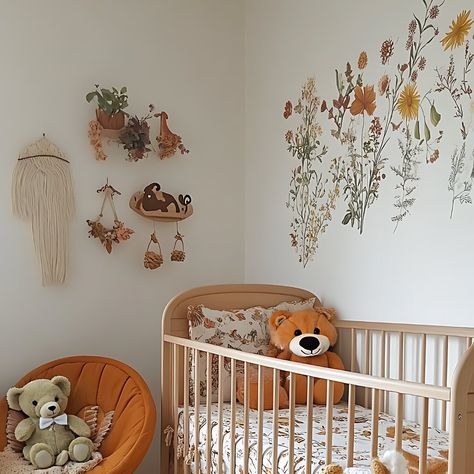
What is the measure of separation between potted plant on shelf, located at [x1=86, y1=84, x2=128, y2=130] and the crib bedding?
4.10 feet

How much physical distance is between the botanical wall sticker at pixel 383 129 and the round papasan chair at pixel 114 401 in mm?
962

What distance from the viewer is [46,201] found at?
2961mm

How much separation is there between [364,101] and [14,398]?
173cm

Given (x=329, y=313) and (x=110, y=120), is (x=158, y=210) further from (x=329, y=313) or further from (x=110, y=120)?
(x=329, y=313)

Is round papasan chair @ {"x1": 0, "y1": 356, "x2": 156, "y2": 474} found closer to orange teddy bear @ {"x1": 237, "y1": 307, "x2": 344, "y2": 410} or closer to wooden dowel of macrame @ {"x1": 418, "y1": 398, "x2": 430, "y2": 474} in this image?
orange teddy bear @ {"x1": 237, "y1": 307, "x2": 344, "y2": 410}

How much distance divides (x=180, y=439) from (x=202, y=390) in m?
0.20

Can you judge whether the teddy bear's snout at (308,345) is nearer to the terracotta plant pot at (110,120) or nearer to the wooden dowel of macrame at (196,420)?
the wooden dowel of macrame at (196,420)

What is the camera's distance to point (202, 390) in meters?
2.70

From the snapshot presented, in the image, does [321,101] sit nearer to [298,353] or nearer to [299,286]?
[299,286]

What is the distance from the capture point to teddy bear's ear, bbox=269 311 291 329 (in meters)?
2.81

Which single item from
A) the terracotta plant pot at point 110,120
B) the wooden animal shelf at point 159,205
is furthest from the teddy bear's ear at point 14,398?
the terracotta plant pot at point 110,120

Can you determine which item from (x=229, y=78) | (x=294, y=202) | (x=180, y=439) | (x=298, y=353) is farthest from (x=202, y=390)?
(x=229, y=78)

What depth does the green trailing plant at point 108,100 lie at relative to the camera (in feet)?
9.95

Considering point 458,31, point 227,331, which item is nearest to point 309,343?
point 227,331
